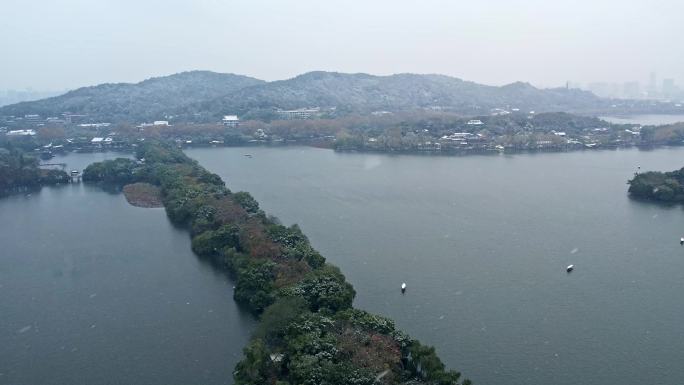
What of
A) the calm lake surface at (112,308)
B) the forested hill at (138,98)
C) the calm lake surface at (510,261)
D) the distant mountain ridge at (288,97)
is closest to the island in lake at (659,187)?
the calm lake surface at (510,261)

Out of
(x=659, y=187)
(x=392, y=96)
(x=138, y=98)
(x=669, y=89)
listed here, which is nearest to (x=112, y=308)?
(x=659, y=187)

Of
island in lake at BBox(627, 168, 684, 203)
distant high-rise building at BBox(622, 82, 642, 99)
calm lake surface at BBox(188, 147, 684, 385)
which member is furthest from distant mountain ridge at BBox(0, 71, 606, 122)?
island in lake at BBox(627, 168, 684, 203)

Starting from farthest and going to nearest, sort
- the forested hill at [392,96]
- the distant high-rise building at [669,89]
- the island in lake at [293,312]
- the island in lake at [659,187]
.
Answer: the distant high-rise building at [669,89] < the forested hill at [392,96] < the island in lake at [659,187] < the island in lake at [293,312]

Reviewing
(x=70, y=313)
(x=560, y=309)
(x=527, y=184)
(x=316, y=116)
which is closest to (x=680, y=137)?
(x=527, y=184)

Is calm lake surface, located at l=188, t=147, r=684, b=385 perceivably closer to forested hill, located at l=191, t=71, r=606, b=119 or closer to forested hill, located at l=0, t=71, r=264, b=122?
forested hill, located at l=191, t=71, r=606, b=119

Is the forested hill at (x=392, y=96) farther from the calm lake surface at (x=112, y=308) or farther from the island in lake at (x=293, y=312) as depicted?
the island in lake at (x=293, y=312)

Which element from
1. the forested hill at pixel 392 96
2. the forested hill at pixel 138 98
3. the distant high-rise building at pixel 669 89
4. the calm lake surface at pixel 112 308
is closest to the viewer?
the calm lake surface at pixel 112 308

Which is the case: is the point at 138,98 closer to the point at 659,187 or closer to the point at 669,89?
the point at 659,187

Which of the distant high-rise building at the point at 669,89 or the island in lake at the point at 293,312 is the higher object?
the distant high-rise building at the point at 669,89
